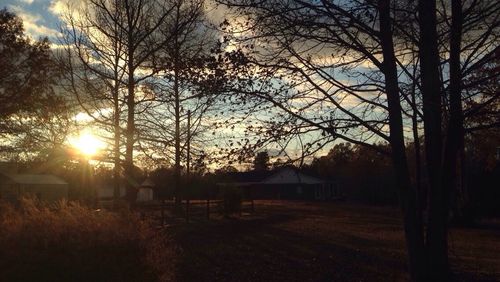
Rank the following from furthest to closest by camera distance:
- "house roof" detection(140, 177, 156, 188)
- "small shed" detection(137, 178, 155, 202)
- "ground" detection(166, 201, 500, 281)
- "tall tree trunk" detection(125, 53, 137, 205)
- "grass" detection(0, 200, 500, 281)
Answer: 1. "small shed" detection(137, 178, 155, 202)
2. "house roof" detection(140, 177, 156, 188)
3. "tall tree trunk" detection(125, 53, 137, 205)
4. "ground" detection(166, 201, 500, 281)
5. "grass" detection(0, 200, 500, 281)

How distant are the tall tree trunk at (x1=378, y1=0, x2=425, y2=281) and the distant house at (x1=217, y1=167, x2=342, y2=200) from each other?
228 feet

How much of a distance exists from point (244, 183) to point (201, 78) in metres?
75.6

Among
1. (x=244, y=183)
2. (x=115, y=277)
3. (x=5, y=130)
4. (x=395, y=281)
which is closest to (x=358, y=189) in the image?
(x=244, y=183)

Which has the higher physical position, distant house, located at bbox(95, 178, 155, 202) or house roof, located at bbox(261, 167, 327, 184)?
house roof, located at bbox(261, 167, 327, 184)

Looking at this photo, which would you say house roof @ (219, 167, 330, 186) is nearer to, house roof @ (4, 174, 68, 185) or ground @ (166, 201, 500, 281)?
house roof @ (4, 174, 68, 185)

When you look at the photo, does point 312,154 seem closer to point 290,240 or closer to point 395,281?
point 395,281

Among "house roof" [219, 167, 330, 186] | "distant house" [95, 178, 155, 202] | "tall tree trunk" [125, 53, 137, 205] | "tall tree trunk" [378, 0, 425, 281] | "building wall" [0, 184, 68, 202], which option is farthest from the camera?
"house roof" [219, 167, 330, 186]

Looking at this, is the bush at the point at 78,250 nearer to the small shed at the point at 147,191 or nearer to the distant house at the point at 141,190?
the distant house at the point at 141,190

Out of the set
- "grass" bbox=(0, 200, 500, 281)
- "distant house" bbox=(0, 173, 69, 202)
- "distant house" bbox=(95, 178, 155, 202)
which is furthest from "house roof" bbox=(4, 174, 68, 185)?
"grass" bbox=(0, 200, 500, 281)

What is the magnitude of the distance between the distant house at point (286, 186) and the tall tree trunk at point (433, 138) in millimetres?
69410

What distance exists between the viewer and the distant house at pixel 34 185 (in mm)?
53594

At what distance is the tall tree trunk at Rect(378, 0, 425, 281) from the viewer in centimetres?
792

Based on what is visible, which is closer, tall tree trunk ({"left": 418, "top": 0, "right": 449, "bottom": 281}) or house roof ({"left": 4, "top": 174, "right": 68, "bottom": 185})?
tall tree trunk ({"left": 418, "top": 0, "right": 449, "bottom": 281})

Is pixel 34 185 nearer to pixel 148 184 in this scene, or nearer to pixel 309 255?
pixel 148 184
